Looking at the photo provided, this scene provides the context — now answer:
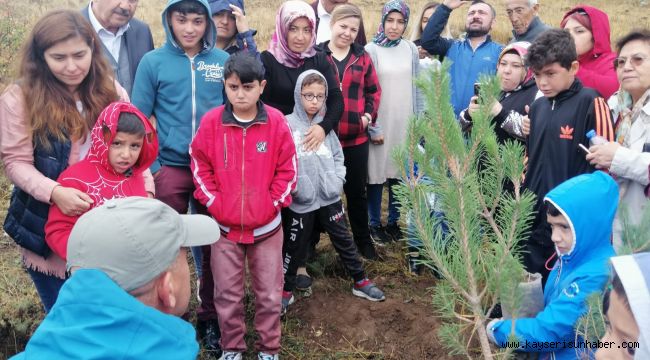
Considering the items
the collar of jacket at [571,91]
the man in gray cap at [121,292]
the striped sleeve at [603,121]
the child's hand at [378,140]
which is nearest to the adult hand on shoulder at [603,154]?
the striped sleeve at [603,121]

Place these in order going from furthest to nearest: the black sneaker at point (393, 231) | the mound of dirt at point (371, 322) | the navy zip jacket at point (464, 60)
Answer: the black sneaker at point (393, 231) → the navy zip jacket at point (464, 60) → the mound of dirt at point (371, 322)

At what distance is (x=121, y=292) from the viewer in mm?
1241

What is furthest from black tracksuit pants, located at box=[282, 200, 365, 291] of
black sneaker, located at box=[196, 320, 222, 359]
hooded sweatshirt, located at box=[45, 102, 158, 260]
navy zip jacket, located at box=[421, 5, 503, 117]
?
navy zip jacket, located at box=[421, 5, 503, 117]

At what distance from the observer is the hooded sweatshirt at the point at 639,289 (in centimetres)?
102

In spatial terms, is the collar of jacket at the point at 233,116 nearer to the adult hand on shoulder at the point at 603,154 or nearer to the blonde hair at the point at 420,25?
the adult hand on shoulder at the point at 603,154

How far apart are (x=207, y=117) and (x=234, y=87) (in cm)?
21

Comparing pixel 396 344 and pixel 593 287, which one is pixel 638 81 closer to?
pixel 593 287

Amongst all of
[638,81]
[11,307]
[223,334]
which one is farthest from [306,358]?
[638,81]

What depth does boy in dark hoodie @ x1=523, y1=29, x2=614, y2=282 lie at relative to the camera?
2.54 meters

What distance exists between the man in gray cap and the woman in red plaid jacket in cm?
224

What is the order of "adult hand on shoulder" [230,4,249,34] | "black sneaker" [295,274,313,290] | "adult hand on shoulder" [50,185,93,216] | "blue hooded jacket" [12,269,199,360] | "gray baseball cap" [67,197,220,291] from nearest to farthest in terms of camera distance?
"blue hooded jacket" [12,269,199,360]
"gray baseball cap" [67,197,220,291]
"adult hand on shoulder" [50,185,93,216]
"adult hand on shoulder" [230,4,249,34]
"black sneaker" [295,274,313,290]

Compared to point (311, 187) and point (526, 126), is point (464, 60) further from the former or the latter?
point (311, 187)

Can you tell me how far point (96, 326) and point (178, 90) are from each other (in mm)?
1841

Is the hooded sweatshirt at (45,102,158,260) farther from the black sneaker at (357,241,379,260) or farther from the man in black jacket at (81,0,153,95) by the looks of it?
the black sneaker at (357,241,379,260)
